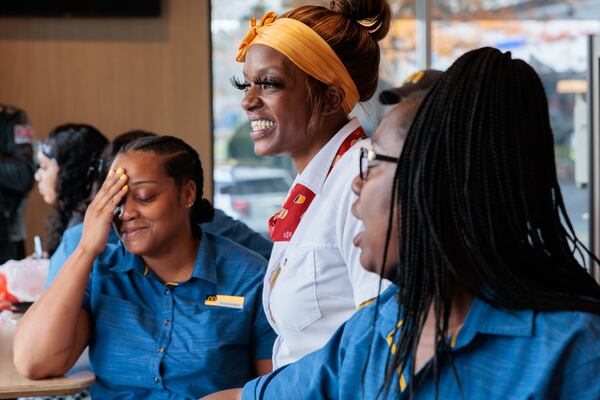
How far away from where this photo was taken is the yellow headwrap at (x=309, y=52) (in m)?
1.76

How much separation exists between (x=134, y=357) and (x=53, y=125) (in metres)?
3.77

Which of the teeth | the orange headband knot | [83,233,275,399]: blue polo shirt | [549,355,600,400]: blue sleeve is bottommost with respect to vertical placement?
[83,233,275,399]: blue polo shirt

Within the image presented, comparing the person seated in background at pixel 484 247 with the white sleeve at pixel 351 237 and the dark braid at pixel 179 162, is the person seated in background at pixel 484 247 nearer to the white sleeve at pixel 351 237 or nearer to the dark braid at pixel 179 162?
the white sleeve at pixel 351 237

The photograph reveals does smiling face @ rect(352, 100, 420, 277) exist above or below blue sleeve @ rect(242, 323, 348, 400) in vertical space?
above

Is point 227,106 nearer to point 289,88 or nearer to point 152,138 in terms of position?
point 152,138

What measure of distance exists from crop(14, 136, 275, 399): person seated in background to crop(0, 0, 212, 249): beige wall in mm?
3486

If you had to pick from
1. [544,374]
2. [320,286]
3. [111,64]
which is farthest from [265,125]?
[111,64]

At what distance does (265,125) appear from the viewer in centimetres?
181

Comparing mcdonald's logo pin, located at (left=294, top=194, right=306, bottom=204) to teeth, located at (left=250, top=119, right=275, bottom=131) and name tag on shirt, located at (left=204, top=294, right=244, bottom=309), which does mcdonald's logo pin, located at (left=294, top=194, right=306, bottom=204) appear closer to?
teeth, located at (left=250, top=119, right=275, bottom=131)

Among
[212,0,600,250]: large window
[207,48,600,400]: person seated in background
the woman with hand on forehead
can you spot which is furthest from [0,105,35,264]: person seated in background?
[207,48,600,400]: person seated in background

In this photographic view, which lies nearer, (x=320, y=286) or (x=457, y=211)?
(x=457, y=211)

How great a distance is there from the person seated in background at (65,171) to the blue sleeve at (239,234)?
2.87ft

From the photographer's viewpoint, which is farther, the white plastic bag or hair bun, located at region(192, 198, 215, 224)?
the white plastic bag

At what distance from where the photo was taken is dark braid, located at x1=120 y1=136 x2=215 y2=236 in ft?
7.75
